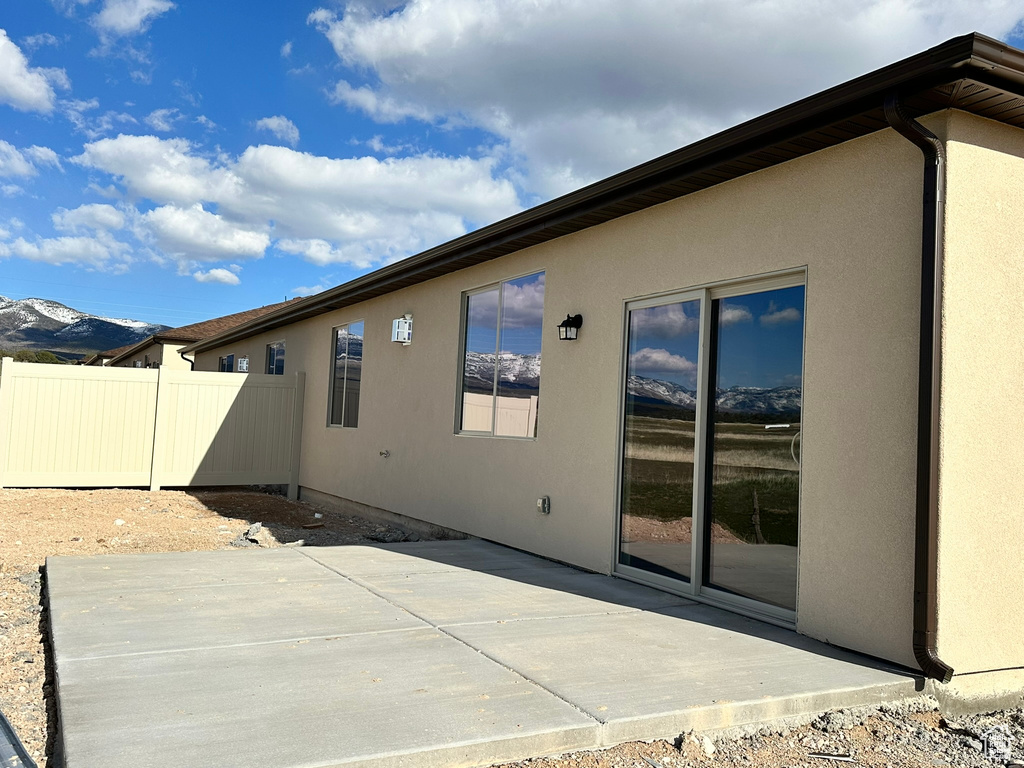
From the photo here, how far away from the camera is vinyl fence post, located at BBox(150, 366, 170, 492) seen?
11758 mm

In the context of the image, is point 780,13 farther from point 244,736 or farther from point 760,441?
point 244,736

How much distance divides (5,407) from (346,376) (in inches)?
186

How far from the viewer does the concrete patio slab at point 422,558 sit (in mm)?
6191

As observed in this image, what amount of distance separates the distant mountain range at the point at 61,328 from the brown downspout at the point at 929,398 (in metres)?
127

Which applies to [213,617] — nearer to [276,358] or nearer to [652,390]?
[652,390]

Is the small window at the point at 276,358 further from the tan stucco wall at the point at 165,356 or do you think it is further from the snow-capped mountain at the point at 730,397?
the tan stucco wall at the point at 165,356

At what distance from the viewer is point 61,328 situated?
419ft

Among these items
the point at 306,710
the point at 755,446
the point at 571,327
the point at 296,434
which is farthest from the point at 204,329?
the point at 306,710

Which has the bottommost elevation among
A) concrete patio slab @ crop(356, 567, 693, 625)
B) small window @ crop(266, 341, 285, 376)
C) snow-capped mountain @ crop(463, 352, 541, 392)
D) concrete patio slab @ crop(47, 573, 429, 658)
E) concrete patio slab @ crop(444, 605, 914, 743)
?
concrete patio slab @ crop(47, 573, 429, 658)

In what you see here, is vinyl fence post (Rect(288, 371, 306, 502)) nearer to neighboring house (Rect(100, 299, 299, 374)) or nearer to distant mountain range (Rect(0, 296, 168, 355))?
neighboring house (Rect(100, 299, 299, 374))

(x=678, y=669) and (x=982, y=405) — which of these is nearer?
(x=678, y=669)

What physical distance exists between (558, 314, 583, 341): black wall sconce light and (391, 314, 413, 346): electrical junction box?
341 cm

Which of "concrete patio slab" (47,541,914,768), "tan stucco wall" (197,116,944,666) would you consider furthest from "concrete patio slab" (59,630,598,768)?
"tan stucco wall" (197,116,944,666)

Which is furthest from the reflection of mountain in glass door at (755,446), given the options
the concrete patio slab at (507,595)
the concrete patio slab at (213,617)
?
the concrete patio slab at (213,617)
